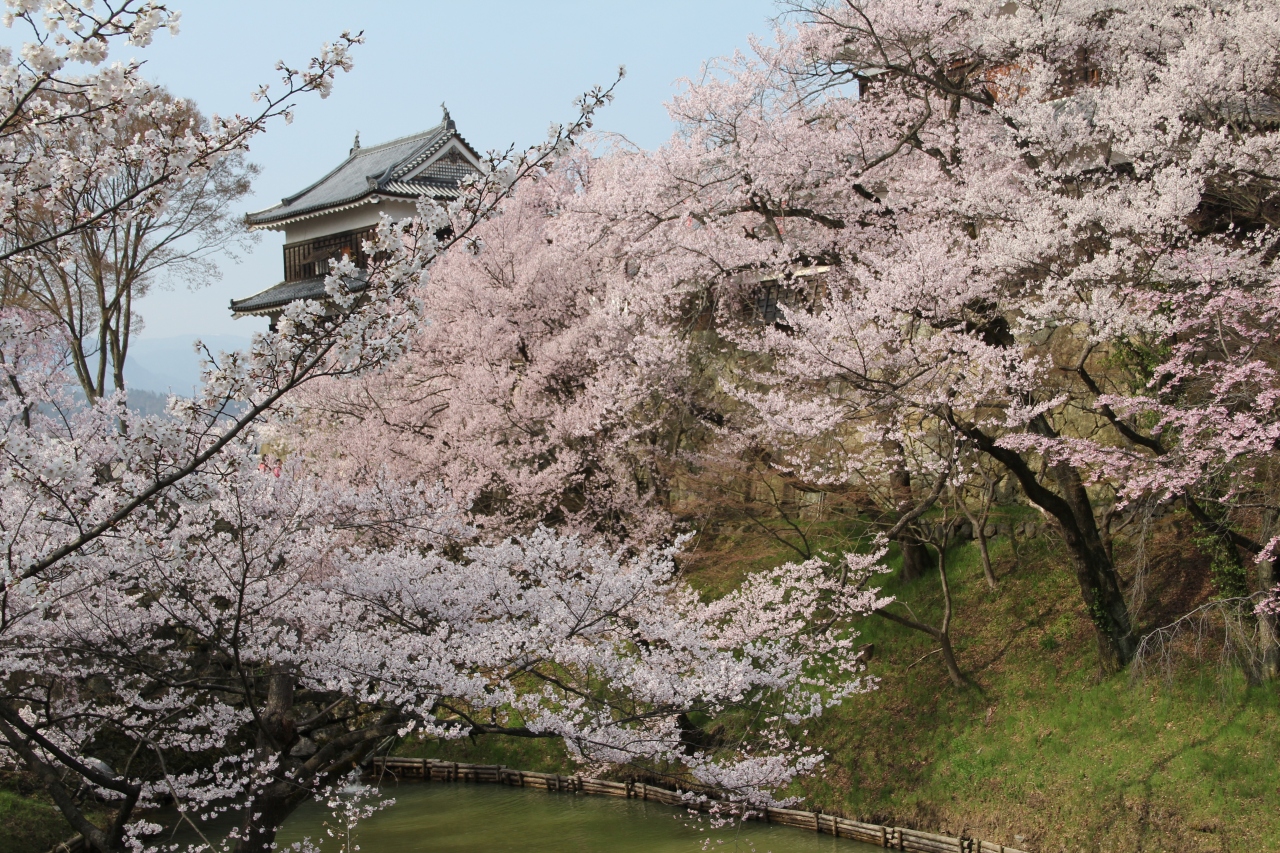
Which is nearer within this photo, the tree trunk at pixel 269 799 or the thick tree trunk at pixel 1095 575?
the tree trunk at pixel 269 799

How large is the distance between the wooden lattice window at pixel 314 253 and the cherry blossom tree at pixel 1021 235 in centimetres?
1356

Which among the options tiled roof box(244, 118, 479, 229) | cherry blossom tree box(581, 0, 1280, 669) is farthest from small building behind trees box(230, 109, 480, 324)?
cherry blossom tree box(581, 0, 1280, 669)

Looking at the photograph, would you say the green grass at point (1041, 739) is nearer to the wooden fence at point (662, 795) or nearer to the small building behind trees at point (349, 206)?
the wooden fence at point (662, 795)

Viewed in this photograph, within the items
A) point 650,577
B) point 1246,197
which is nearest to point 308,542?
point 650,577

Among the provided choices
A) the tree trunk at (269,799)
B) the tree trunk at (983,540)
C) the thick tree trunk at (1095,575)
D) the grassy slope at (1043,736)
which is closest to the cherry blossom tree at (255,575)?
the tree trunk at (269,799)

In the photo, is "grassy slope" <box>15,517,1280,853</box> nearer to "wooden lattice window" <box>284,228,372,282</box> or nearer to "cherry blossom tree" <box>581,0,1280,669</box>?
"cherry blossom tree" <box>581,0,1280,669</box>

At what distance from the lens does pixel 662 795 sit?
40.5 ft

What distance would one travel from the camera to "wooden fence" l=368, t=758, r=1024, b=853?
983cm

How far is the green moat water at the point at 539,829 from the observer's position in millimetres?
10688

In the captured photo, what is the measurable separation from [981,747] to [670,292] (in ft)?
23.6

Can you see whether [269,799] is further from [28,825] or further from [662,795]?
[662,795]

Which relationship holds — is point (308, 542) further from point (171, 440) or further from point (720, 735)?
point (720, 735)

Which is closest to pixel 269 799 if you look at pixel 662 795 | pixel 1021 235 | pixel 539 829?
pixel 539 829

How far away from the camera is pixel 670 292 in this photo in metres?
13.9
